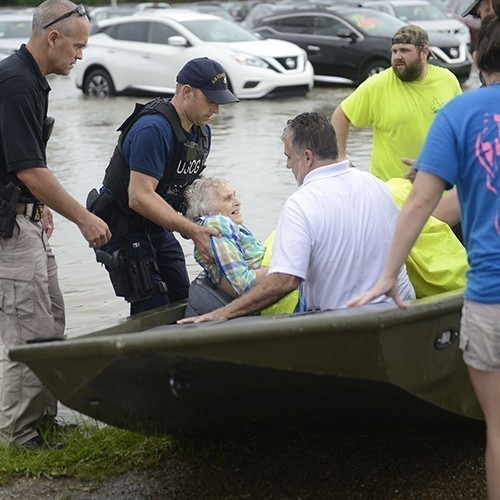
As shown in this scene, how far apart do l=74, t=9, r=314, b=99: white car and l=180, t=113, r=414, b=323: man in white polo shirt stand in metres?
15.9

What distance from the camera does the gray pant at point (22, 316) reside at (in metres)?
5.26

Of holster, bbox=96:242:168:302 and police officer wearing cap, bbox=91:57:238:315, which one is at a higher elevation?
police officer wearing cap, bbox=91:57:238:315

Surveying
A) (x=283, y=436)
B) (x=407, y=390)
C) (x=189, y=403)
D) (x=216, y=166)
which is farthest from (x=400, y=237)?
(x=216, y=166)

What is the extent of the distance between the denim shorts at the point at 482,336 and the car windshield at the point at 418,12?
2363cm

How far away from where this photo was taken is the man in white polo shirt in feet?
14.9

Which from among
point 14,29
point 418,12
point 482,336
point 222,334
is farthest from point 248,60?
point 482,336

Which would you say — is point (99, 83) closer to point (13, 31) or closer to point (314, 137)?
point (13, 31)

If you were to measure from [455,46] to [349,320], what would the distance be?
63.6ft

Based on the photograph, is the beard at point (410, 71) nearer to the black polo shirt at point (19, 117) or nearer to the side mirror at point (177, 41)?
the black polo shirt at point (19, 117)

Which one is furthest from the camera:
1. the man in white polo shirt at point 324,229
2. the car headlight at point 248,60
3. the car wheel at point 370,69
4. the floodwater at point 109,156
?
the car wheel at point 370,69

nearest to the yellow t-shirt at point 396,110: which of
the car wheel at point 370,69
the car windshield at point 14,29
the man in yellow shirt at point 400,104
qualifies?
the man in yellow shirt at point 400,104

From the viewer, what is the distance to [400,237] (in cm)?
373

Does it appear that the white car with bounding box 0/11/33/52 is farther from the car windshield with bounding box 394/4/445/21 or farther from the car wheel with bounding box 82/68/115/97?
the car windshield with bounding box 394/4/445/21

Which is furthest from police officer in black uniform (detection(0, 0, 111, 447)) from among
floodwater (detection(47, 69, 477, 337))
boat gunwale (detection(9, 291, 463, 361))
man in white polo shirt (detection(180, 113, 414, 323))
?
boat gunwale (detection(9, 291, 463, 361))
